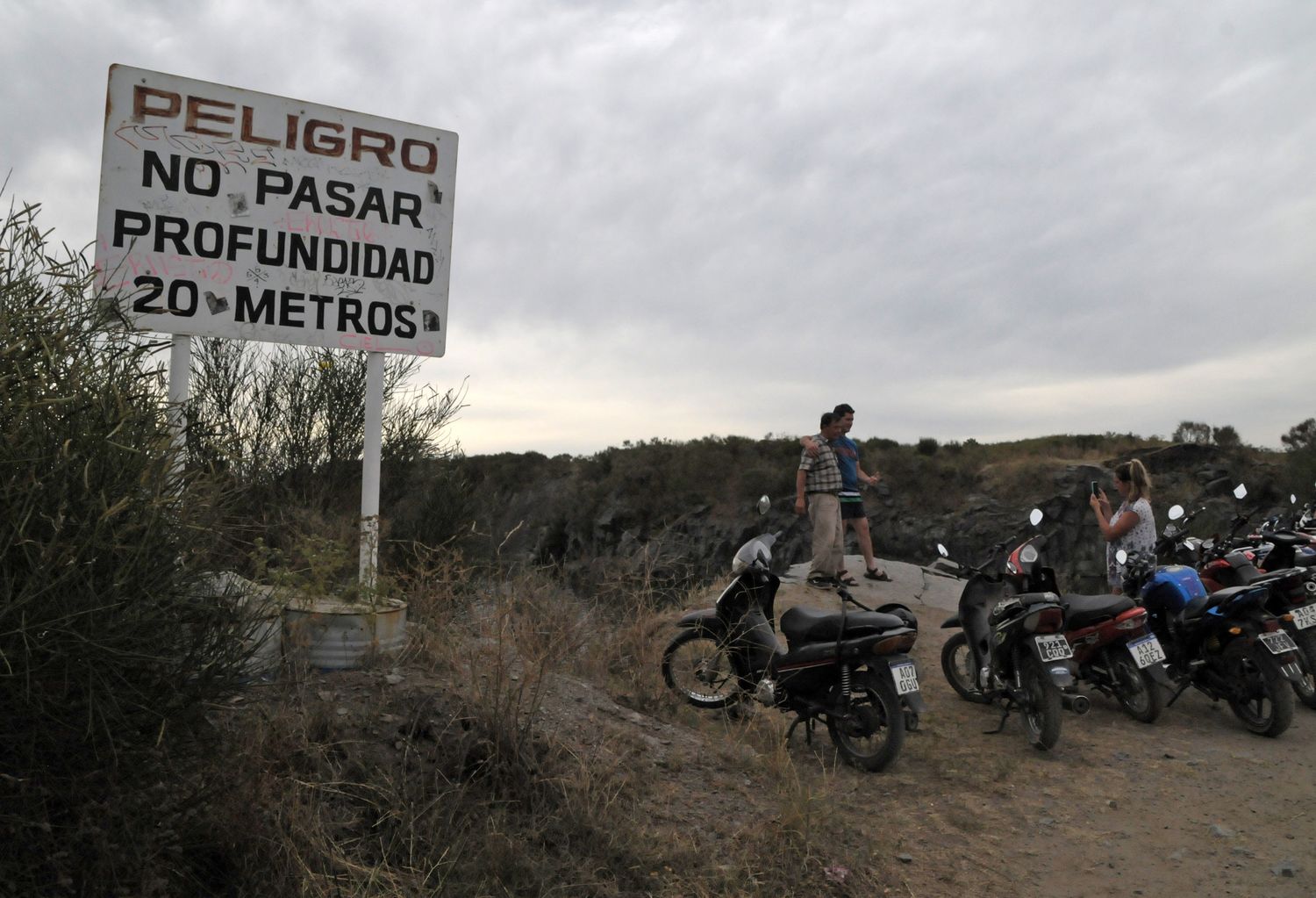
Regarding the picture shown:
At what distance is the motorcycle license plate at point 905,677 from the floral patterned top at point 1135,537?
343 cm

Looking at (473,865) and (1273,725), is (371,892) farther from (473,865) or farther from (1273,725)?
(1273,725)

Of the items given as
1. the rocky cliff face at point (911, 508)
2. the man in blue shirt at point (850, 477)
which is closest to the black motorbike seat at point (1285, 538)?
the man in blue shirt at point (850, 477)

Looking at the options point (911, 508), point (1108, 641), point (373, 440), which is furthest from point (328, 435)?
point (911, 508)

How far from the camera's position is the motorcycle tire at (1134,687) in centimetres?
717

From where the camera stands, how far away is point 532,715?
4.70 m

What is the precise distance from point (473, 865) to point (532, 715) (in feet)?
3.64

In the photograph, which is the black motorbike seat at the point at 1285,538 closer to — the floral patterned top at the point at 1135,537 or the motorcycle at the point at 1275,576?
the motorcycle at the point at 1275,576

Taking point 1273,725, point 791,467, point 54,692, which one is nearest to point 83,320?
point 54,692

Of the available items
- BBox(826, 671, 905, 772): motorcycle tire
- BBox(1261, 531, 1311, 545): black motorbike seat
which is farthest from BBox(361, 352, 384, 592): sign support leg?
BBox(1261, 531, 1311, 545): black motorbike seat

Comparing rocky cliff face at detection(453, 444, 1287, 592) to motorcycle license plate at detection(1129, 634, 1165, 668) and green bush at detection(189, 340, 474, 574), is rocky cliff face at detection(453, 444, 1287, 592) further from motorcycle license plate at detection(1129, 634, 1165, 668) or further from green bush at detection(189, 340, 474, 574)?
motorcycle license plate at detection(1129, 634, 1165, 668)

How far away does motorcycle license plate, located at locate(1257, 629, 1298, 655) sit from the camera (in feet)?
22.0

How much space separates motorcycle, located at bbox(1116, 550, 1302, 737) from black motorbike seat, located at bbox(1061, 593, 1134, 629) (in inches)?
25.8

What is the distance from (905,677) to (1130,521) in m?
3.60

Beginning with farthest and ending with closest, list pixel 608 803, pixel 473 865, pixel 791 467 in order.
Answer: pixel 791 467 → pixel 608 803 → pixel 473 865
